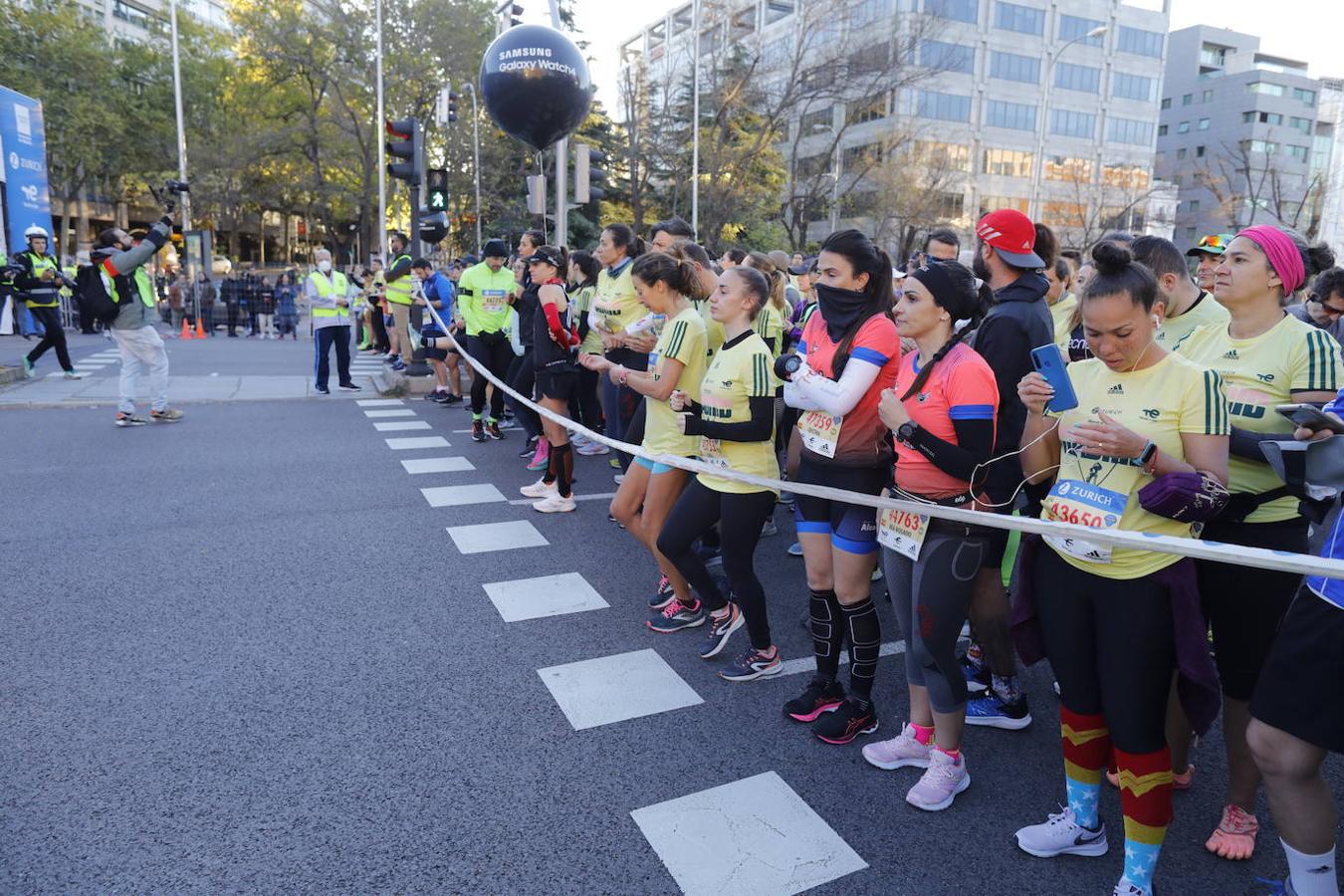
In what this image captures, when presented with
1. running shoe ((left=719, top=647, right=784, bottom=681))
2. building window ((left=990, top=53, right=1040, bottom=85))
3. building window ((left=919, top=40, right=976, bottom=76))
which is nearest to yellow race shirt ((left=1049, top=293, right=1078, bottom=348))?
running shoe ((left=719, top=647, right=784, bottom=681))

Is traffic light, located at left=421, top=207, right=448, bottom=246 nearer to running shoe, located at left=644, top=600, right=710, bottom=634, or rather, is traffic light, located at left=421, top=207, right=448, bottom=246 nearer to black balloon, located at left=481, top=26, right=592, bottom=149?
black balloon, located at left=481, top=26, right=592, bottom=149

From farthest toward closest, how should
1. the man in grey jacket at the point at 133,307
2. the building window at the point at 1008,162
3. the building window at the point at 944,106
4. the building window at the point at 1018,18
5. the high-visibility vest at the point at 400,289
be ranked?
the building window at the point at 1008,162, the building window at the point at 1018,18, the building window at the point at 944,106, the high-visibility vest at the point at 400,289, the man in grey jacket at the point at 133,307

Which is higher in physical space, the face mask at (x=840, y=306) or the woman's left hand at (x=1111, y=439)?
the face mask at (x=840, y=306)

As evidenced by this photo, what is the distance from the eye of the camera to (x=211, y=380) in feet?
44.3

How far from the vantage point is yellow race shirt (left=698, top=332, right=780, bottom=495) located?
373 cm

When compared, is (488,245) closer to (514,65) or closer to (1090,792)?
(514,65)

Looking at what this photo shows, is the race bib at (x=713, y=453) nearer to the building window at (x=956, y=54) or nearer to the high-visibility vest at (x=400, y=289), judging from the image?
the high-visibility vest at (x=400, y=289)

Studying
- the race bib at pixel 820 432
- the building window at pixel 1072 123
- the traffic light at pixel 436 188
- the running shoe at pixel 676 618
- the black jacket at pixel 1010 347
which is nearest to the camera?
the black jacket at pixel 1010 347

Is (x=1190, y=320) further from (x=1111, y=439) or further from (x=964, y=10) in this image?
(x=964, y=10)

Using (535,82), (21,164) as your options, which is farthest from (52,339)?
(21,164)

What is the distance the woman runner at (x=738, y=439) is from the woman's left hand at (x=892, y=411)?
91 centimetres

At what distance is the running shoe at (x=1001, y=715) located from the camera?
12.0ft

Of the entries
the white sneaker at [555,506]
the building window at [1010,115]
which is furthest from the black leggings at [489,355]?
the building window at [1010,115]

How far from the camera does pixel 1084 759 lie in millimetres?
2678
